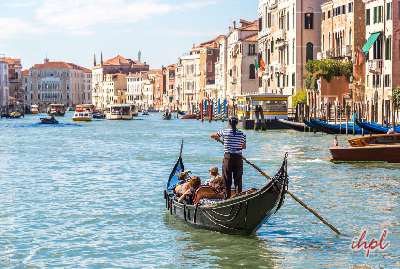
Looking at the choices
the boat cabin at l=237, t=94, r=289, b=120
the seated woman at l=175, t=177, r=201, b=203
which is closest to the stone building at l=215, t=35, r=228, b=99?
the boat cabin at l=237, t=94, r=289, b=120

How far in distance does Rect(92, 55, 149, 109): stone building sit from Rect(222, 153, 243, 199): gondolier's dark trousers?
109 m

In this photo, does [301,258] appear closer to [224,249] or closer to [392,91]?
[224,249]

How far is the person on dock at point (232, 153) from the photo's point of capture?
982cm

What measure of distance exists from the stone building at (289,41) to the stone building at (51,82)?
255 ft

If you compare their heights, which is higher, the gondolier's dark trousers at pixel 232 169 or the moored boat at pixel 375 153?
the gondolier's dark trousers at pixel 232 169

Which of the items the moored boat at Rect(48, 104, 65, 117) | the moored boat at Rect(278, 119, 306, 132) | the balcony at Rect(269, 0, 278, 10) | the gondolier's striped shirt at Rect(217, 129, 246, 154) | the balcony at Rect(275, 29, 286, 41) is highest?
the balcony at Rect(269, 0, 278, 10)

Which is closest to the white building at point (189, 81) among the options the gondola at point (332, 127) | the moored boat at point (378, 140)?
the gondola at point (332, 127)

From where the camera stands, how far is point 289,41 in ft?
138

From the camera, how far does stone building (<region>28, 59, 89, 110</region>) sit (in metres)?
123

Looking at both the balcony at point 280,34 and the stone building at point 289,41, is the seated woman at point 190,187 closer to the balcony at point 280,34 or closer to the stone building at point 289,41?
the stone building at point 289,41

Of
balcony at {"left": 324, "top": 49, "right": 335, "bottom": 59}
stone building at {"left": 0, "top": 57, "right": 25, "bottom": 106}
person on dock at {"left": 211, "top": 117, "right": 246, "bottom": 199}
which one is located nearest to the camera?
person on dock at {"left": 211, "top": 117, "right": 246, "bottom": 199}

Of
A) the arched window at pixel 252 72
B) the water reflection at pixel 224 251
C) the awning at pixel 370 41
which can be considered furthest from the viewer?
the arched window at pixel 252 72

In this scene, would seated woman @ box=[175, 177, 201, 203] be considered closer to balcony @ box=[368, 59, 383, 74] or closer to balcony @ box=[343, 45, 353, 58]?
balcony @ box=[368, 59, 383, 74]

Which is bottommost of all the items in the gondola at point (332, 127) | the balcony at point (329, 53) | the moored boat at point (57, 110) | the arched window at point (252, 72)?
the moored boat at point (57, 110)
